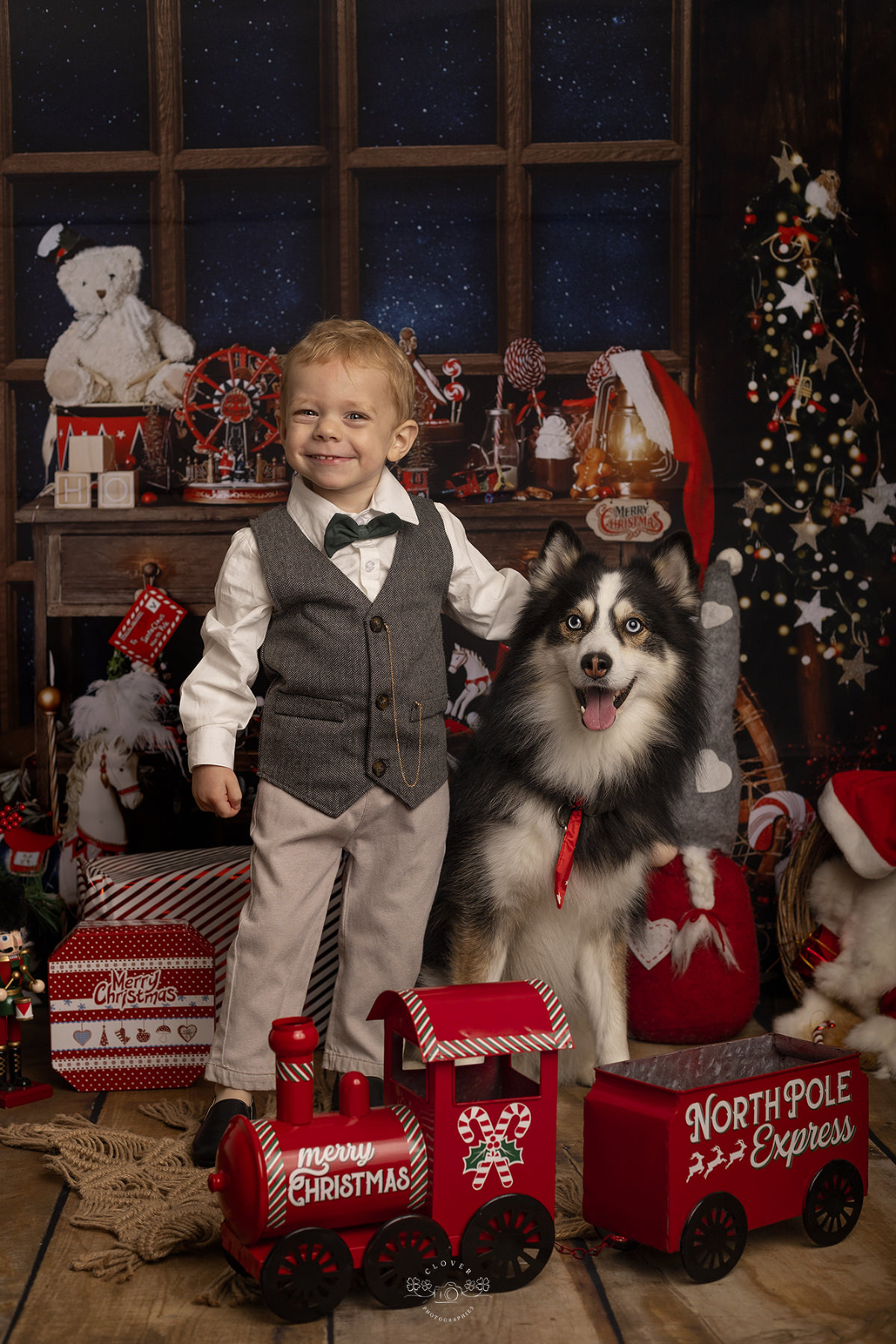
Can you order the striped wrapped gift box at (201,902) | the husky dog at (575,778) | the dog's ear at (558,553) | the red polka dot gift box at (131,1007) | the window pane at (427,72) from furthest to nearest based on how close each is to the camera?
the window pane at (427,72), the striped wrapped gift box at (201,902), the red polka dot gift box at (131,1007), the dog's ear at (558,553), the husky dog at (575,778)

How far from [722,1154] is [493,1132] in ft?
1.09

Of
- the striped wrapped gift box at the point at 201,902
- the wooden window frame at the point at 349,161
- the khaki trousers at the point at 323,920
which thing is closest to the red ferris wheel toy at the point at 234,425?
the wooden window frame at the point at 349,161

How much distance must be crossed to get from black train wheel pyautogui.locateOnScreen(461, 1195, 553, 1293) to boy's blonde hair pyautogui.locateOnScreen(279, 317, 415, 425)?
1387mm

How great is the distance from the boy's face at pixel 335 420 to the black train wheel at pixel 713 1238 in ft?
4.37

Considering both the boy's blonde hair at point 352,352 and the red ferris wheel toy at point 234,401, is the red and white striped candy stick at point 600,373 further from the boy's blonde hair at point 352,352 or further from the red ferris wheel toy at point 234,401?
the boy's blonde hair at point 352,352

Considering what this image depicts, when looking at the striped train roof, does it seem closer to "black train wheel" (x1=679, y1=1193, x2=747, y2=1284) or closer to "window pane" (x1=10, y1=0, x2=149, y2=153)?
"black train wheel" (x1=679, y1=1193, x2=747, y2=1284)

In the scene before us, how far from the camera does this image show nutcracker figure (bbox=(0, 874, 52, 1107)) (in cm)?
237

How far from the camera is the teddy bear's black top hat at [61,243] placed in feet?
9.94

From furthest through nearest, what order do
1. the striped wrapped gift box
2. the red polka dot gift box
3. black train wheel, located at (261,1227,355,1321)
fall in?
the striped wrapped gift box, the red polka dot gift box, black train wheel, located at (261,1227,355,1321)

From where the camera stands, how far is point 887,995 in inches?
102

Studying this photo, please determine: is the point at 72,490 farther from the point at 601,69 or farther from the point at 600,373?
the point at 601,69

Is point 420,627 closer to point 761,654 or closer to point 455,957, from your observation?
point 455,957

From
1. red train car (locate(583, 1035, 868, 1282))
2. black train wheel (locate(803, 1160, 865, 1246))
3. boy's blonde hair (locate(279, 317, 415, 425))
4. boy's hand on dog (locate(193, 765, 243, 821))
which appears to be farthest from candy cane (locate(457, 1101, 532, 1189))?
boy's blonde hair (locate(279, 317, 415, 425))

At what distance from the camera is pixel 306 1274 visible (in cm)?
154
